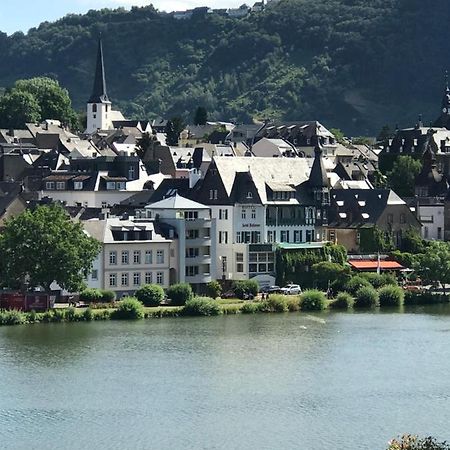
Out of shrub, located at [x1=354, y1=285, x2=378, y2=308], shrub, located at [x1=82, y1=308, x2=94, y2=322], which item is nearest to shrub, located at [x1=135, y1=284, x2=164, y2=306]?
shrub, located at [x1=82, y1=308, x2=94, y2=322]

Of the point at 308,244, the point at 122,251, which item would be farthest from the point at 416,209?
the point at 122,251

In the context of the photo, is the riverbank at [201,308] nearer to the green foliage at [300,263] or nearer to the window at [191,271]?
the window at [191,271]

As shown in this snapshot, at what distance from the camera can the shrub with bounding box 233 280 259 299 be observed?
74206 millimetres

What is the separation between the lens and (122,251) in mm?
72000

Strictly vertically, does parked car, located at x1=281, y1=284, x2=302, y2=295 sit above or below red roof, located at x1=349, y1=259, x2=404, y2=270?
below

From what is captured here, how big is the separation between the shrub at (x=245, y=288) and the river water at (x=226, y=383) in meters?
6.13

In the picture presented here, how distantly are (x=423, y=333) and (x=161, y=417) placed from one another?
1959 cm

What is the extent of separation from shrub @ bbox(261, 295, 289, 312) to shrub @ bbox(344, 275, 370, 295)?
5489mm

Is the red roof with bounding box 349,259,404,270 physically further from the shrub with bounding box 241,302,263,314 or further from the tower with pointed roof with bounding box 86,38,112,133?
the tower with pointed roof with bounding box 86,38,112,133

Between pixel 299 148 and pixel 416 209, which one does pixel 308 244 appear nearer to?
pixel 416 209

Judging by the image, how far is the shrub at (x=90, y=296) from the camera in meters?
68.8

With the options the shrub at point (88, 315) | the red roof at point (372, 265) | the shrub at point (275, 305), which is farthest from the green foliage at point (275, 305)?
the red roof at point (372, 265)

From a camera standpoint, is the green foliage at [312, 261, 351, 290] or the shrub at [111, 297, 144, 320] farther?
the green foliage at [312, 261, 351, 290]

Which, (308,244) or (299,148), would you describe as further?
(299,148)
